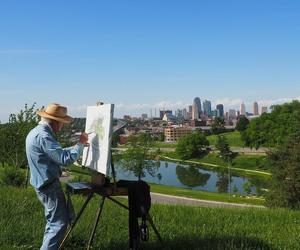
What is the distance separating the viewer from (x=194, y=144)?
467 ft

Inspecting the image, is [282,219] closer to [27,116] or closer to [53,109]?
[53,109]

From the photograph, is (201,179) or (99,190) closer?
(99,190)

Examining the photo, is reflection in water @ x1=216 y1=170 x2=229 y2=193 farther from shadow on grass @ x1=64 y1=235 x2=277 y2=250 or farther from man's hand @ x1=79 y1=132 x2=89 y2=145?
man's hand @ x1=79 y1=132 x2=89 y2=145

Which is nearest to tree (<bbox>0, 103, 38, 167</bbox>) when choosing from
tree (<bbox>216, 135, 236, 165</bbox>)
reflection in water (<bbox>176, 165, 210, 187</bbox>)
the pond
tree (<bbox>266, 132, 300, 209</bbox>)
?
tree (<bbox>266, 132, 300, 209</bbox>)

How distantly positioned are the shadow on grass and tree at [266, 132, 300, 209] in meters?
30.4

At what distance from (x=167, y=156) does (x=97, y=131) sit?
147200mm

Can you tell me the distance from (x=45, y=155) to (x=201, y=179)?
91805 mm

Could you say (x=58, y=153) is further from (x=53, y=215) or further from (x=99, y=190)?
(x=99, y=190)

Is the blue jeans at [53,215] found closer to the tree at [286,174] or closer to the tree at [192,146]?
the tree at [286,174]

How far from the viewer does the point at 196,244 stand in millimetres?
6988

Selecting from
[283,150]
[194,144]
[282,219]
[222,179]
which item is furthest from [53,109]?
[194,144]

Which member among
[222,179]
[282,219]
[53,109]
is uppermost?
[53,109]

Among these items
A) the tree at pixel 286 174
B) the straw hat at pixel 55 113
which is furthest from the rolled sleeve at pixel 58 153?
the tree at pixel 286 174

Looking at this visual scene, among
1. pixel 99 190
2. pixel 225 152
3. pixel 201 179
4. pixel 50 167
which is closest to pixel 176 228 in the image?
pixel 99 190
